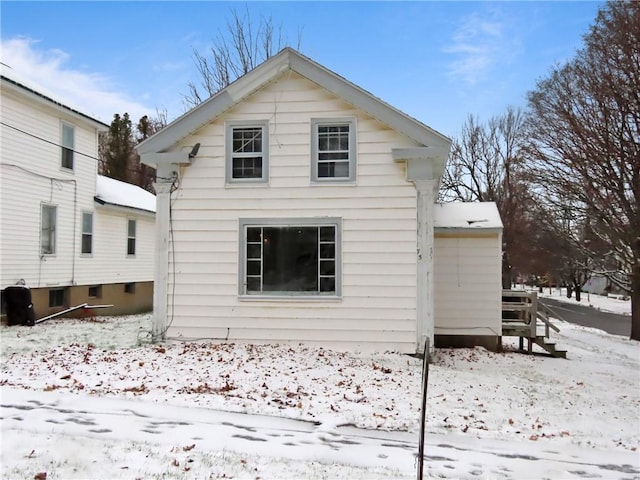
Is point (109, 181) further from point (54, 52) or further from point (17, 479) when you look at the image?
point (17, 479)

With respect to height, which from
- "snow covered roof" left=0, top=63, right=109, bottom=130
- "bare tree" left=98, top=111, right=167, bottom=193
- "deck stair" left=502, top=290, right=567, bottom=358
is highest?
"bare tree" left=98, top=111, right=167, bottom=193

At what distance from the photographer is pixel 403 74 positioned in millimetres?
13438

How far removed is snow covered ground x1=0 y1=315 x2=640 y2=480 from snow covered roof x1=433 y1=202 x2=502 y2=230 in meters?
3.14

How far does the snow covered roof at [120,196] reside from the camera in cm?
1883

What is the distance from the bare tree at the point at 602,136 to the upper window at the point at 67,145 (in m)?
16.7

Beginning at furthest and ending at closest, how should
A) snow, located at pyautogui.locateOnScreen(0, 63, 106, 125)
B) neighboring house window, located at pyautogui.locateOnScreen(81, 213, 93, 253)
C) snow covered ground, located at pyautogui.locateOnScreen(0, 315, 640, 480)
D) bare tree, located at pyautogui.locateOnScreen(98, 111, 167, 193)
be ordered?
bare tree, located at pyautogui.locateOnScreen(98, 111, 167, 193) → neighboring house window, located at pyautogui.locateOnScreen(81, 213, 93, 253) → snow, located at pyautogui.locateOnScreen(0, 63, 106, 125) → snow covered ground, located at pyautogui.locateOnScreen(0, 315, 640, 480)

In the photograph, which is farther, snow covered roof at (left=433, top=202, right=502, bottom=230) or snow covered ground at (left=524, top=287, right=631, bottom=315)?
snow covered ground at (left=524, top=287, right=631, bottom=315)

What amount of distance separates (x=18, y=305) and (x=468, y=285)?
12.0 meters

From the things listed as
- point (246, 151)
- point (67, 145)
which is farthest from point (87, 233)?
point (246, 151)

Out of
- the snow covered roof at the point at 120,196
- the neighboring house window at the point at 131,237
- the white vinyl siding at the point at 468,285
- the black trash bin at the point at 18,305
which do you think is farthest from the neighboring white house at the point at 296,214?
the neighboring house window at the point at 131,237

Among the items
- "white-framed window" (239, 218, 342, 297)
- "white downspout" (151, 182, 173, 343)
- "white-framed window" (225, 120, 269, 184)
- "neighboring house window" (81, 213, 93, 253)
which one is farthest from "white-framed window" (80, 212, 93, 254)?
A: "white-framed window" (239, 218, 342, 297)

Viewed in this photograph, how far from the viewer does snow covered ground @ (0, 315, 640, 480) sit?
4.69 m

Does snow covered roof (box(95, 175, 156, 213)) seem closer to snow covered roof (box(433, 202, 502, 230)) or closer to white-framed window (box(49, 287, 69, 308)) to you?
white-framed window (box(49, 287, 69, 308))

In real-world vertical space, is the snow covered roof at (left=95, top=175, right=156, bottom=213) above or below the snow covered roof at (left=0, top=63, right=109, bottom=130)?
below
